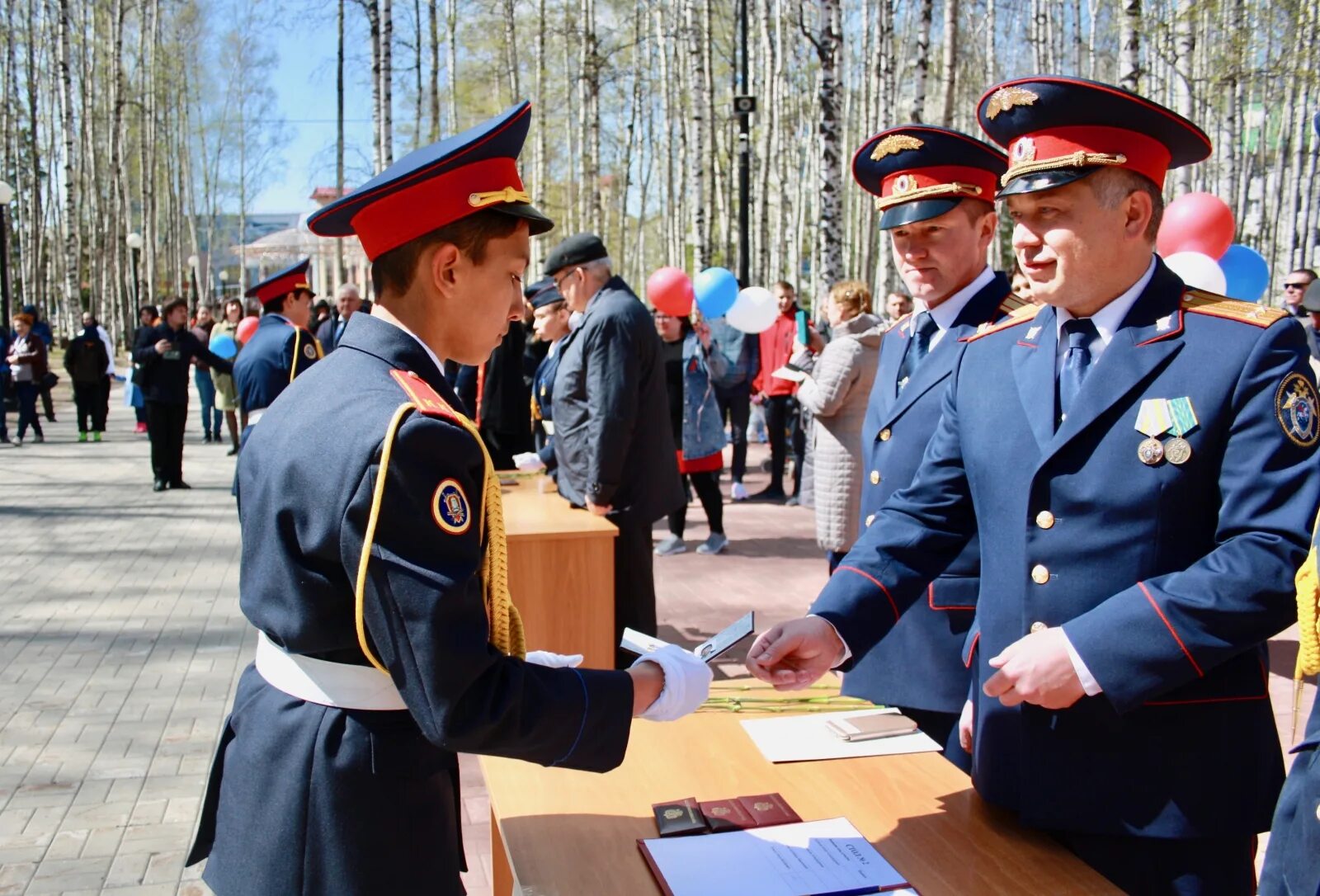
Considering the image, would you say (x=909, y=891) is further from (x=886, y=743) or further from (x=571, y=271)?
(x=571, y=271)

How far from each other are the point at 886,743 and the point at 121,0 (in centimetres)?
2737

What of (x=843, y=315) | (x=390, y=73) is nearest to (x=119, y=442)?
(x=390, y=73)

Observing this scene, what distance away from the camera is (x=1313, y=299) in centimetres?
778

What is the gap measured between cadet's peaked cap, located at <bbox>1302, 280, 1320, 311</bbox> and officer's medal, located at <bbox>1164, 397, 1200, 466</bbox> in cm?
708

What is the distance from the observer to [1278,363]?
1.72 metres

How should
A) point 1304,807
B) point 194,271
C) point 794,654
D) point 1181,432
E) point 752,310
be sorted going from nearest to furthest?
point 1304,807, point 1181,432, point 794,654, point 752,310, point 194,271

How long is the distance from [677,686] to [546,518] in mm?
3343

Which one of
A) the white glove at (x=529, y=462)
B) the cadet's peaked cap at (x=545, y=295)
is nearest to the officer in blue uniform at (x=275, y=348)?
the cadet's peaked cap at (x=545, y=295)

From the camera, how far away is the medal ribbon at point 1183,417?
1.72 m

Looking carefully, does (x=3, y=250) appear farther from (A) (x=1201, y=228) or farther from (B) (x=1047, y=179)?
(B) (x=1047, y=179)

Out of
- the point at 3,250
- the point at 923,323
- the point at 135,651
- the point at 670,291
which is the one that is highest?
the point at 3,250

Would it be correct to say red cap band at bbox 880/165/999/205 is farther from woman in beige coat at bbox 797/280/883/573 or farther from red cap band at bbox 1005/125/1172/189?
woman in beige coat at bbox 797/280/883/573

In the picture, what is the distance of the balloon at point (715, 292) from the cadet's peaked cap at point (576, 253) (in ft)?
15.7

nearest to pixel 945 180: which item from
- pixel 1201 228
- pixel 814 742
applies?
pixel 814 742
